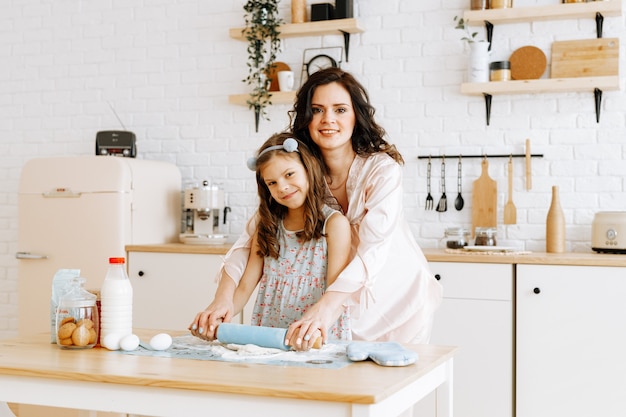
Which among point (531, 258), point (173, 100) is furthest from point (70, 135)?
point (531, 258)

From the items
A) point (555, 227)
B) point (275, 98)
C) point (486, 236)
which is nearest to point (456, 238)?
point (486, 236)

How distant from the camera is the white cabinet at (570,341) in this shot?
3494 mm

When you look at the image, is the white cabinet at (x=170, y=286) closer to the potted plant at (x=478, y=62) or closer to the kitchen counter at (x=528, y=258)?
the kitchen counter at (x=528, y=258)

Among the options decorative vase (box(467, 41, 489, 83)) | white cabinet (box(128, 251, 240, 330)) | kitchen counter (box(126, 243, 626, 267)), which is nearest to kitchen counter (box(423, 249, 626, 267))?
kitchen counter (box(126, 243, 626, 267))

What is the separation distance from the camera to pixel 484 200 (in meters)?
4.25

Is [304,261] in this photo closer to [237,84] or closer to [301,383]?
[301,383]

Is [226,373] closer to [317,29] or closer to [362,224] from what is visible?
[362,224]

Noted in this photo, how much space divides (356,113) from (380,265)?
555 mm

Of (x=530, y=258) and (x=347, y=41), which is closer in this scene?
(x=530, y=258)

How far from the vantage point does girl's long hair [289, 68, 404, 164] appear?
104 inches

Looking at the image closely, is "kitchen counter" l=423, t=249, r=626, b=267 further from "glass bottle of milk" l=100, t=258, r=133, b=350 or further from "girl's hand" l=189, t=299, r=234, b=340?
"glass bottle of milk" l=100, t=258, r=133, b=350

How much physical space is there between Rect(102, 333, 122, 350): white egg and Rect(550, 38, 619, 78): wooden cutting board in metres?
2.81

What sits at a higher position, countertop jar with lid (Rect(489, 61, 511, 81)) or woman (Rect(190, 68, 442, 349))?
countertop jar with lid (Rect(489, 61, 511, 81))

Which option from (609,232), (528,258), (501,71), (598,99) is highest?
(501,71)
